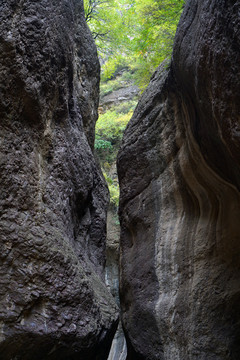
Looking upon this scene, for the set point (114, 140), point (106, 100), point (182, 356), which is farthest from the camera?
point (106, 100)

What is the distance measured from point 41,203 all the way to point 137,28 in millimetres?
9939

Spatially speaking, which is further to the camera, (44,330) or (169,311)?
(169,311)

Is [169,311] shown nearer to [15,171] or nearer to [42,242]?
[42,242]

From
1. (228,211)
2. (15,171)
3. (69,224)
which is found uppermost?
(15,171)

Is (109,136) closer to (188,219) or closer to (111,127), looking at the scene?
(111,127)

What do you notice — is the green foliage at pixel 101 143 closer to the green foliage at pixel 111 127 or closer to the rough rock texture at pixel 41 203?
the green foliage at pixel 111 127

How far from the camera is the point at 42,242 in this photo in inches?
144

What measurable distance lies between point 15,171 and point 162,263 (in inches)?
109

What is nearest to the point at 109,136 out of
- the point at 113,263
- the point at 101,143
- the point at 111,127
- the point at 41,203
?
the point at 111,127

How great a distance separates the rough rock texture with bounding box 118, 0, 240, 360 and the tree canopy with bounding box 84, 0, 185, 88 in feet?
4.05

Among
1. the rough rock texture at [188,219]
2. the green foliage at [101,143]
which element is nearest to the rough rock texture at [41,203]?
the rough rock texture at [188,219]

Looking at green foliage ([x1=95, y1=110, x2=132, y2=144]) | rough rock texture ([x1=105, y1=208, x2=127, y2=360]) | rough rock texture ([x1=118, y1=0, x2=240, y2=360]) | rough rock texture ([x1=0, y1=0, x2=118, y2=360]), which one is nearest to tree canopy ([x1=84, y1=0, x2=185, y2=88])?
rough rock texture ([x1=118, y1=0, x2=240, y2=360])

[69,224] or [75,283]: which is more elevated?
[69,224]

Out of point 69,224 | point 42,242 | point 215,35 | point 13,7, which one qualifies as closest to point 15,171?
point 42,242
